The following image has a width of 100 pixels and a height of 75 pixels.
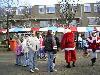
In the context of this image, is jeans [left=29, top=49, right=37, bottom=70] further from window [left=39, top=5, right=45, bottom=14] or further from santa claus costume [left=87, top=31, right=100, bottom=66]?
window [left=39, top=5, right=45, bottom=14]

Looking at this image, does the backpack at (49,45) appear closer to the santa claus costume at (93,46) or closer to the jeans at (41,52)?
the santa claus costume at (93,46)

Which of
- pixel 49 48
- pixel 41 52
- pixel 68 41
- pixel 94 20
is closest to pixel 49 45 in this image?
pixel 49 48

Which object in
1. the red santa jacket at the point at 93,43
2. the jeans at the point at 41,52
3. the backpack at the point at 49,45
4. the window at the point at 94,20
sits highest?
the backpack at the point at 49,45

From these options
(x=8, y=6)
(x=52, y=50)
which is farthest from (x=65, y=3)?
(x=52, y=50)

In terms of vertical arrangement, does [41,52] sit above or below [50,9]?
above

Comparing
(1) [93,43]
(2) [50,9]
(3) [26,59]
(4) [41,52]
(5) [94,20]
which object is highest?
(1) [93,43]

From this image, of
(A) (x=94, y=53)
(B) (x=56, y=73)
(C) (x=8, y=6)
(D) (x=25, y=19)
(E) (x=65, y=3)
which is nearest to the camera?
(B) (x=56, y=73)

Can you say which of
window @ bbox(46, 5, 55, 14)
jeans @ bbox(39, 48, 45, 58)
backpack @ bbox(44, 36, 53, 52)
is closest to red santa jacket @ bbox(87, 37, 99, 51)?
backpack @ bbox(44, 36, 53, 52)

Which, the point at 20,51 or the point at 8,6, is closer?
the point at 20,51

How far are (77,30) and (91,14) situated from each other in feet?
105

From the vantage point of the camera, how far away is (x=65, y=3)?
55.4 m

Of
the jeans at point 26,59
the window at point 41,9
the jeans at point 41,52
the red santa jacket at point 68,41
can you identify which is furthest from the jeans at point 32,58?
the window at point 41,9

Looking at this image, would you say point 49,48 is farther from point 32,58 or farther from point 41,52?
point 41,52

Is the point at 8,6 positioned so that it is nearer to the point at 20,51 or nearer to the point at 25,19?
the point at 20,51
